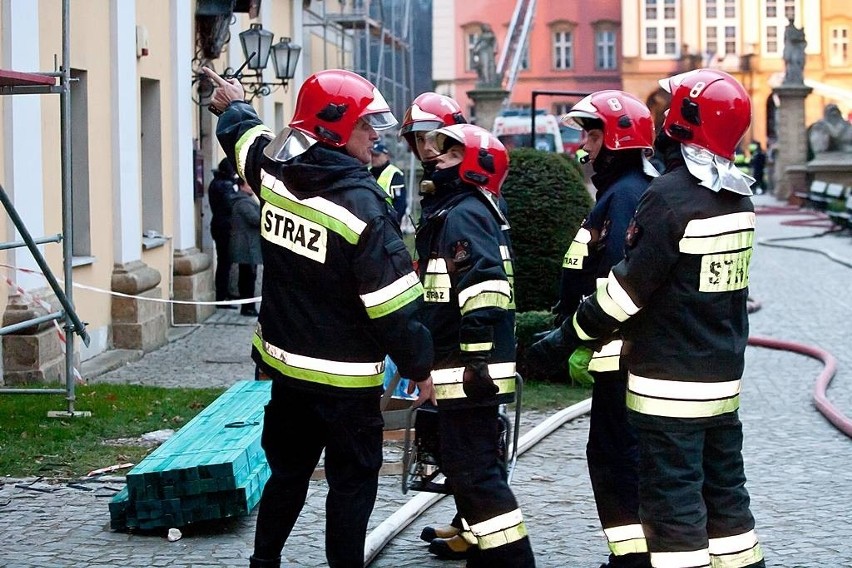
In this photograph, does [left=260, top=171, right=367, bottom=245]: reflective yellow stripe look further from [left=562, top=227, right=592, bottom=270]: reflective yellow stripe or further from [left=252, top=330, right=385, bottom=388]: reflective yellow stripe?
[left=562, top=227, right=592, bottom=270]: reflective yellow stripe

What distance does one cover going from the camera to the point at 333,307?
16.1 feet

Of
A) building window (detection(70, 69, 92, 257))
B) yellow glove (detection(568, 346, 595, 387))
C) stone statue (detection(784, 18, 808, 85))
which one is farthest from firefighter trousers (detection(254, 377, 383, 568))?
stone statue (detection(784, 18, 808, 85))

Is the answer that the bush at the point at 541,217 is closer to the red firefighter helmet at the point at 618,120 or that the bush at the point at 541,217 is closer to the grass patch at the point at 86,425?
the grass patch at the point at 86,425

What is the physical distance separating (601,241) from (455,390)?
843 millimetres

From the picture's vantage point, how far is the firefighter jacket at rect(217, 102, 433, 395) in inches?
189

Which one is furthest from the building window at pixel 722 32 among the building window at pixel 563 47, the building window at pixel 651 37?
the building window at pixel 563 47

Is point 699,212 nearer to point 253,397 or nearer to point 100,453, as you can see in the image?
point 253,397

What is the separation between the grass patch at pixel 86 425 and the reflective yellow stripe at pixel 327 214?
3.03 m

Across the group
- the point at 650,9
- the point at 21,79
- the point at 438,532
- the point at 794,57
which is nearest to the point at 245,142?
the point at 438,532

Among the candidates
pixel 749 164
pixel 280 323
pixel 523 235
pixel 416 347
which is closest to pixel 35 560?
pixel 280 323

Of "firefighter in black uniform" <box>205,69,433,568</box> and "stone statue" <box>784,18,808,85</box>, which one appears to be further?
"stone statue" <box>784,18,808,85</box>

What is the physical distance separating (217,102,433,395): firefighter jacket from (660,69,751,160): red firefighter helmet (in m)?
1.05

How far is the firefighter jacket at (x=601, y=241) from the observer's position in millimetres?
5531

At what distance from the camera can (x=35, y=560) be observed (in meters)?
5.77
